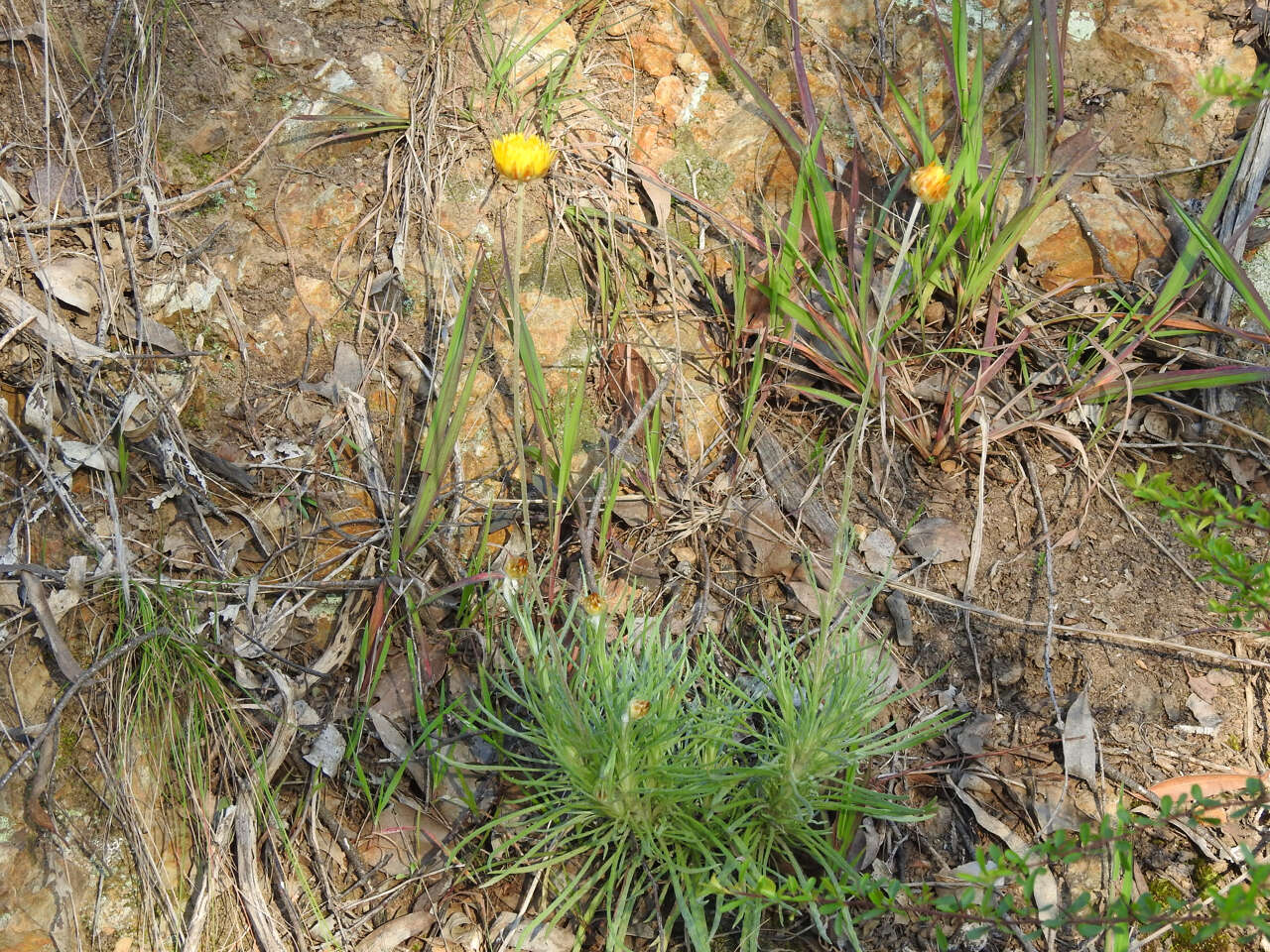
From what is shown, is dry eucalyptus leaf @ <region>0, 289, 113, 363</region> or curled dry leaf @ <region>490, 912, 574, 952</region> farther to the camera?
dry eucalyptus leaf @ <region>0, 289, 113, 363</region>

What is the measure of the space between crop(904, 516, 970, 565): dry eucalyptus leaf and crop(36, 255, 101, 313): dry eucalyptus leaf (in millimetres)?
1987

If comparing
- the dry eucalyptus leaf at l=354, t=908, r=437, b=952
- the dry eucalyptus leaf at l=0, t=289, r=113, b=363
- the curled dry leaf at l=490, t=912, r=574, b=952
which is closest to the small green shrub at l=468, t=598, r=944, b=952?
the curled dry leaf at l=490, t=912, r=574, b=952

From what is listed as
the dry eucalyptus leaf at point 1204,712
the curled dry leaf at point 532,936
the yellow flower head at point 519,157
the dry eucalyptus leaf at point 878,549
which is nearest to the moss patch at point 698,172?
the dry eucalyptus leaf at point 878,549

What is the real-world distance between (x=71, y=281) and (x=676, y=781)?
1.75 metres

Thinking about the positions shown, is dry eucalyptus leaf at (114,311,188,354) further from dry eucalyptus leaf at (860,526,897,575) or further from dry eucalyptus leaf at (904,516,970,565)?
dry eucalyptus leaf at (904,516,970,565)

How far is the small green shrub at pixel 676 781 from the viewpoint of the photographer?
170cm

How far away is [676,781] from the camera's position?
176 cm

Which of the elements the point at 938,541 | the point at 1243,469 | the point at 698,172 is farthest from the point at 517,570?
the point at 1243,469

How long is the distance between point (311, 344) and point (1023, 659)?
70.8 inches

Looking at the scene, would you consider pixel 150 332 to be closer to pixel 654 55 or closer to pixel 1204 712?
pixel 654 55

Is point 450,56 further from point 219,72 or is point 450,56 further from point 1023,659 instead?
point 1023,659

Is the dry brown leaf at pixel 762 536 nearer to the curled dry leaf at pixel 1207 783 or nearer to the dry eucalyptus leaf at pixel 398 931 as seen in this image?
the curled dry leaf at pixel 1207 783

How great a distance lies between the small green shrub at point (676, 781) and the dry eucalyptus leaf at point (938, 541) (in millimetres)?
390

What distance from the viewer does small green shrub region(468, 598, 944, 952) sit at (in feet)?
5.58
